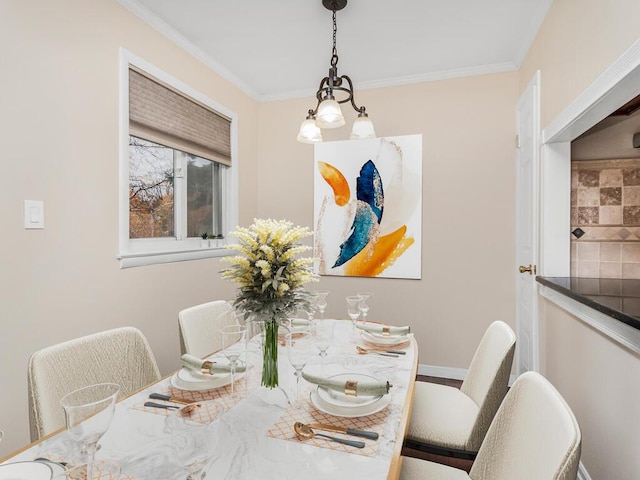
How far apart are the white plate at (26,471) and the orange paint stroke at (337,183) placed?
9.21 ft

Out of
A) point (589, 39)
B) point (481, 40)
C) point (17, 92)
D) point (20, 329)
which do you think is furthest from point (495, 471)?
point (481, 40)

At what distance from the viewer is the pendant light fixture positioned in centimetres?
185

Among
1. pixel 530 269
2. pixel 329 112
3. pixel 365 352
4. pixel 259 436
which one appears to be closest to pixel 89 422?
pixel 259 436

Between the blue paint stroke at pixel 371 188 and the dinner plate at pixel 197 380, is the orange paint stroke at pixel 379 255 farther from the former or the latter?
the dinner plate at pixel 197 380

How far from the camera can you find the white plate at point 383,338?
5.55ft

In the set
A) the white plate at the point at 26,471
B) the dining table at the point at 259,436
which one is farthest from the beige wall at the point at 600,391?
the white plate at the point at 26,471

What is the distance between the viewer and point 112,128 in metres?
2.08

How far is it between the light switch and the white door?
2733mm

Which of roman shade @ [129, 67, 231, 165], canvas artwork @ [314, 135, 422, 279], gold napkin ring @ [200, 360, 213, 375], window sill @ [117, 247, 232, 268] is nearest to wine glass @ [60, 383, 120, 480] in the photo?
gold napkin ring @ [200, 360, 213, 375]

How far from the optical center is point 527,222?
262 cm

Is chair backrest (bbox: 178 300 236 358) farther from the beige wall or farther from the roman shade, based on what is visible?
the beige wall

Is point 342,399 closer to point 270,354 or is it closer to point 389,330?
point 270,354

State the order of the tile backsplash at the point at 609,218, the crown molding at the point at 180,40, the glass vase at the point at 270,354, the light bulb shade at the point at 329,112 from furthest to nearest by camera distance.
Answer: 1. the tile backsplash at the point at 609,218
2. the crown molding at the point at 180,40
3. the light bulb shade at the point at 329,112
4. the glass vase at the point at 270,354

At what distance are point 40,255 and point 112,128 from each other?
0.79m
